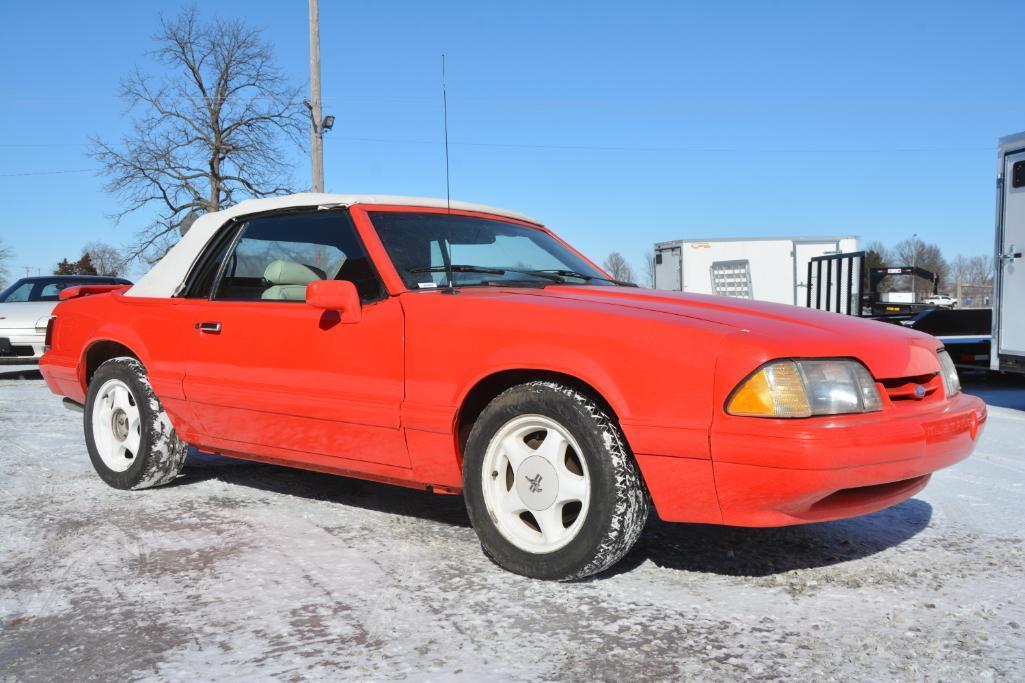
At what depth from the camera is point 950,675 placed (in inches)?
92.9

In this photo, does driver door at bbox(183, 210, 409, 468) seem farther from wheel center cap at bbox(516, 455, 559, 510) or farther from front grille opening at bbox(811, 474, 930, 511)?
front grille opening at bbox(811, 474, 930, 511)

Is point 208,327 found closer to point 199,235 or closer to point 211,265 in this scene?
point 211,265

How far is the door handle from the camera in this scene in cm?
422

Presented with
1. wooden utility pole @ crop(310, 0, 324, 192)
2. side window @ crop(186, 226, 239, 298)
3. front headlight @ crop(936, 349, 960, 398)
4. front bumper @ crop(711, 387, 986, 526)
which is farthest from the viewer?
wooden utility pole @ crop(310, 0, 324, 192)

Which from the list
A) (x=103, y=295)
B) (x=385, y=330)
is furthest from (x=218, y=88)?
(x=385, y=330)

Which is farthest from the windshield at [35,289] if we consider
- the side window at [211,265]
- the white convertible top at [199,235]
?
the side window at [211,265]

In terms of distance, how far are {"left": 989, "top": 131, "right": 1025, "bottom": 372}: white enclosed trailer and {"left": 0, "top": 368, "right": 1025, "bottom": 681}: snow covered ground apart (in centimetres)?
481

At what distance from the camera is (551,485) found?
10.3 feet

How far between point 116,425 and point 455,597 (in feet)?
9.08

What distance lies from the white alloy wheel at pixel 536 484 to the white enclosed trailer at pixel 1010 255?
702cm

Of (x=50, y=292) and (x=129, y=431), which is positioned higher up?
(x=50, y=292)

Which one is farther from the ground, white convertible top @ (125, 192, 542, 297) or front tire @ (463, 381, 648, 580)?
white convertible top @ (125, 192, 542, 297)

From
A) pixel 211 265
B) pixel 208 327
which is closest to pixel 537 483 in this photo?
pixel 208 327

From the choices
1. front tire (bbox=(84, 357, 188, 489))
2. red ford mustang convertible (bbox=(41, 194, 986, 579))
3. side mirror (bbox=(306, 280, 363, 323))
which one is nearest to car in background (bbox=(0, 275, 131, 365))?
front tire (bbox=(84, 357, 188, 489))
